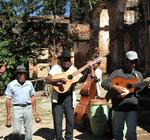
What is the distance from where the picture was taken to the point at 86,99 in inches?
412

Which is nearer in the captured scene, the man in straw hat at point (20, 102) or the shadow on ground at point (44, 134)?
the man in straw hat at point (20, 102)

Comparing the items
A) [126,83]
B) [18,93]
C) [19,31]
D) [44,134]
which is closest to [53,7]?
[19,31]

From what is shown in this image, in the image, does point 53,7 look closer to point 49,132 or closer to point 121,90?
point 49,132

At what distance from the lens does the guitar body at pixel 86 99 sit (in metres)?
10.4

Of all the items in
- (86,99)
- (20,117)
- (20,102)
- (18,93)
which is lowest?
(86,99)

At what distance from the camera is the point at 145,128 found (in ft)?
33.3

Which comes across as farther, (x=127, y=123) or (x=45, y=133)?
(x=45, y=133)

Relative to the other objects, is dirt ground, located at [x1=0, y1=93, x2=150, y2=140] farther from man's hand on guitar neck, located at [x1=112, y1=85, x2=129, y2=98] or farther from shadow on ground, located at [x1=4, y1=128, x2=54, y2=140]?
man's hand on guitar neck, located at [x1=112, y1=85, x2=129, y2=98]

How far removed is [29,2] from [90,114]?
10.1 metres

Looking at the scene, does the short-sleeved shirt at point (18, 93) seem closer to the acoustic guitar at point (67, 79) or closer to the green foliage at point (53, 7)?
the acoustic guitar at point (67, 79)

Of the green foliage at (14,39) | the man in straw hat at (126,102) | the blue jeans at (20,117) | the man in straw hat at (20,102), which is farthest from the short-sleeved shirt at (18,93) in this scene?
the green foliage at (14,39)

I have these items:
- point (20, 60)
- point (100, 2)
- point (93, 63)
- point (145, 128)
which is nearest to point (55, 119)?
point (93, 63)

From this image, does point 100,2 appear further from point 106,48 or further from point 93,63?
point 93,63

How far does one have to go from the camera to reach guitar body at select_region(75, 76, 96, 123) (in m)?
10.4
